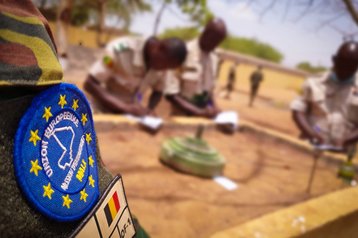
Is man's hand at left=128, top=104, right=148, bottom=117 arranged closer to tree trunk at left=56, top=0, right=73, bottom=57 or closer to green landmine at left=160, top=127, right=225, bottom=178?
green landmine at left=160, top=127, right=225, bottom=178

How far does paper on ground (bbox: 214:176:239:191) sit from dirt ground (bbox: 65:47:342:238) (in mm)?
69

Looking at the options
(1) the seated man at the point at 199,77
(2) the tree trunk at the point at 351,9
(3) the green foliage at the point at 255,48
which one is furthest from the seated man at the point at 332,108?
(3) the green foliage at the point at 255,48

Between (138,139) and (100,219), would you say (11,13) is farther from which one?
(138,139)

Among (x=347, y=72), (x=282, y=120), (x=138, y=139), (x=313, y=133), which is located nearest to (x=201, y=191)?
(x=138, y=139)

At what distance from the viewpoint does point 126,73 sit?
428 centimetres

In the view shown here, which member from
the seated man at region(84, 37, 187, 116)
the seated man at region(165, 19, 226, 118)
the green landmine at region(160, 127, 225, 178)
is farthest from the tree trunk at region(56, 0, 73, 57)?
the green landmine at region(160, 127, 225, 178)

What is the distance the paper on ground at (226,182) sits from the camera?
3310 mm

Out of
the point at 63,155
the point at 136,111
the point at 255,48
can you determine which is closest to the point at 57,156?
the point at 63,155

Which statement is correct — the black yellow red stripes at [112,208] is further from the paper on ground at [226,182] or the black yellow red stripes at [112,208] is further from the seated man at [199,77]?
the seated man at [199,77]

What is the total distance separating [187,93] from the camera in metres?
5.74

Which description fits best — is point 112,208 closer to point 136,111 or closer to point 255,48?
point 136,111

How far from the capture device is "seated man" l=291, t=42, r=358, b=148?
210 inches

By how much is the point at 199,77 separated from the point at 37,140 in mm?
5255

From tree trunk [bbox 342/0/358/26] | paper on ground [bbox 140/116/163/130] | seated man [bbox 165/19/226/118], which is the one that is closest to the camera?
tree trunk [bbox 342/0/358/26]
